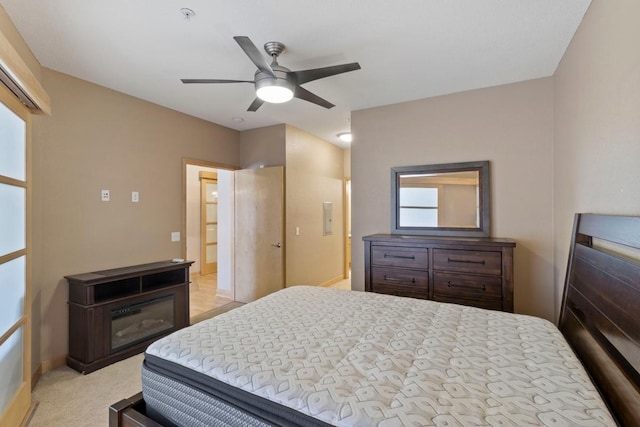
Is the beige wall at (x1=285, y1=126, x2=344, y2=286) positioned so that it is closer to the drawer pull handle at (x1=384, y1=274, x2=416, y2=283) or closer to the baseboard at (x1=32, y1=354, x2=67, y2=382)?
the drawer pull handle at (x1=384, y1=274, x2=416, y2=283)

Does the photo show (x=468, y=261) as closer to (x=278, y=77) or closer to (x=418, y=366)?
(x=418, y=366)

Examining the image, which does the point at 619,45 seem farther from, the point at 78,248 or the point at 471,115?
the point at 78,248

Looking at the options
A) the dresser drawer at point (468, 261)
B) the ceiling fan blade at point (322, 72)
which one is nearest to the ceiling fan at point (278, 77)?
the ceiling fan blade at point (322, 72)

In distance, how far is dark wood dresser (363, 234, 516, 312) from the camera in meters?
2.70

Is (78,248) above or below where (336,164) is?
below

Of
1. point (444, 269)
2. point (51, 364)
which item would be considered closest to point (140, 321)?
point (51, 364)

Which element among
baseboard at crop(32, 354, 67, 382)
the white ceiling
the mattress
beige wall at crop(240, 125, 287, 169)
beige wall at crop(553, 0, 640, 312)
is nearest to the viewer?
the mattress

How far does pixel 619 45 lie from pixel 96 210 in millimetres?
4289

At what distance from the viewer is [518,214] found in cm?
310

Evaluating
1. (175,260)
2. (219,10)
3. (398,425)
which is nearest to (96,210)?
(175,260)

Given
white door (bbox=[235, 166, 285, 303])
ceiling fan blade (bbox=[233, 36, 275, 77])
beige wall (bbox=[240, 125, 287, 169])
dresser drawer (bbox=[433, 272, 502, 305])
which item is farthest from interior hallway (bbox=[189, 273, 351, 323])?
ceiling fan blade (bbox=[233, 36, 275, 77])

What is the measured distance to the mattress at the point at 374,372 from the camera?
100 centimetres

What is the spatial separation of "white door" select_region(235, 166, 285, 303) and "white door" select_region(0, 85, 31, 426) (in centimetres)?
271

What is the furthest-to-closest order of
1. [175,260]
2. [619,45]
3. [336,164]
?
1. [336,164]
2. [175,260]
3. [619,45]
